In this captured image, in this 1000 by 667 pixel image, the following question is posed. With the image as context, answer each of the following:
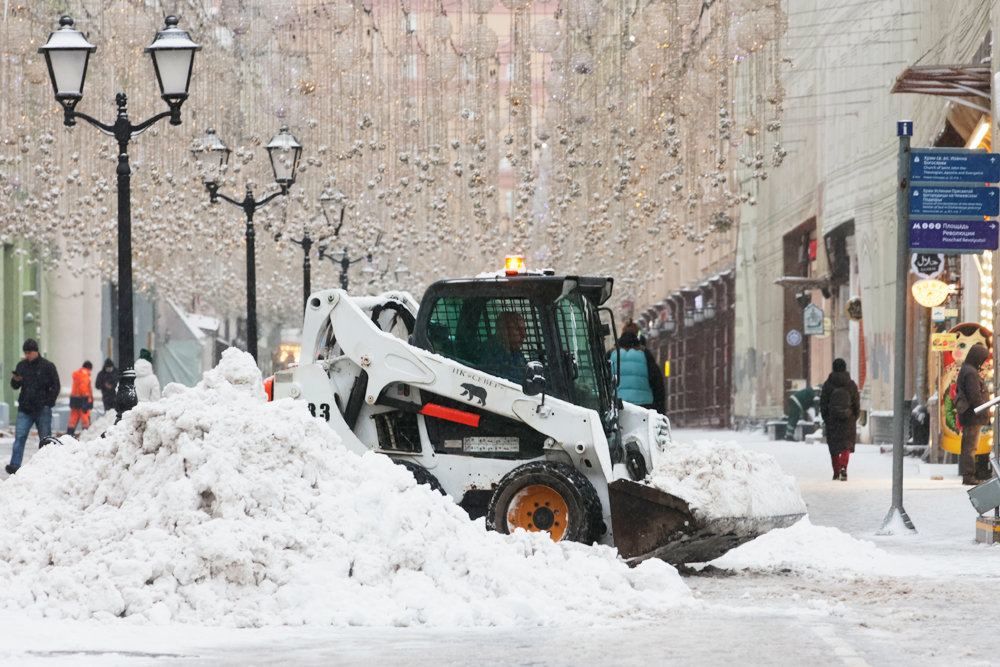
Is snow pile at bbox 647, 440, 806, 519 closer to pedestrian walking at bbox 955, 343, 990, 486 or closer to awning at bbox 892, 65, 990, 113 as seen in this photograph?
pedestrian walking at bbox 955, 343, 990, 486

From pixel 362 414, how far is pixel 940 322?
19814mm

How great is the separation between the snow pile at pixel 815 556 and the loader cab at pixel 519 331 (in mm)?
1515

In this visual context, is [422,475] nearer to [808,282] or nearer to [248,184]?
[248,184]

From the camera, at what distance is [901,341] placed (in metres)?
19.1

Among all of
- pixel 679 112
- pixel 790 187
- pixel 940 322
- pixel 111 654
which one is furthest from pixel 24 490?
pixel 790 187

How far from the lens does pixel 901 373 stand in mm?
18969

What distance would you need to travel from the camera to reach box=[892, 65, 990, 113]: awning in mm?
25281

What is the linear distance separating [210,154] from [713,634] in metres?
16.1

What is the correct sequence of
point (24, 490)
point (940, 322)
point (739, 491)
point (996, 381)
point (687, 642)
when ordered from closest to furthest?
point (687, 642) → point (24, 490) → point (739, 491) → point (996, 381) → point (940, 322)

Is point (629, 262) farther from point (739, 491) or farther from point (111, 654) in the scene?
point (111, 654)

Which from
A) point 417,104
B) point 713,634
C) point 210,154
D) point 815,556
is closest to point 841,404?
point 417,104

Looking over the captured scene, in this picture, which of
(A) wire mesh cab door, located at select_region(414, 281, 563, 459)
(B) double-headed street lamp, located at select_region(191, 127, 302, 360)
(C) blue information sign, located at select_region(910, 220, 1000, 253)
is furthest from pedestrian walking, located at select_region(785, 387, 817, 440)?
(A) wire mesh cab door, located at select_region(414, 281, 563, 459)

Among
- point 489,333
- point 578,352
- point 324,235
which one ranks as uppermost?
point 324,235

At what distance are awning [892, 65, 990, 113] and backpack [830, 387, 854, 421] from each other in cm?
404
